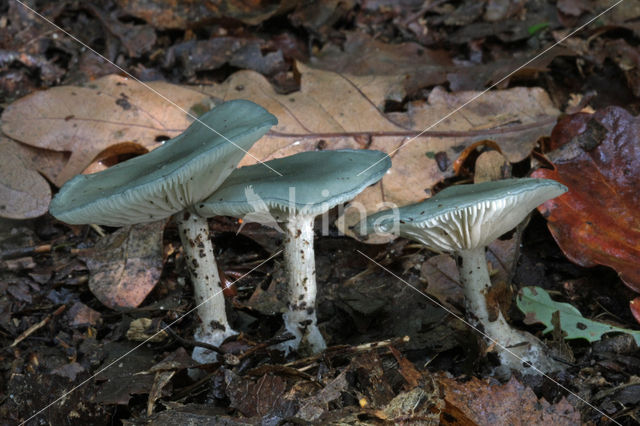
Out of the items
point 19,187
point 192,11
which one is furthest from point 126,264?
point 192,11

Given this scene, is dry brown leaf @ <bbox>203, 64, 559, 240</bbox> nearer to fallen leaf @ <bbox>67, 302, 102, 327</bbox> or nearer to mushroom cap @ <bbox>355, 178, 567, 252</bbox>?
mushroom cap @ <bbox>355, 178, 567, 252</bbox>

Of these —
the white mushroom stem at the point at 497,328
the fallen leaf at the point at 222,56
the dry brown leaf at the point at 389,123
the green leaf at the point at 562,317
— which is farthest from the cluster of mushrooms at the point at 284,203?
the fallen leaf at the point at 222,56

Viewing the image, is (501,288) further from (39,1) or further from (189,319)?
(39,1)

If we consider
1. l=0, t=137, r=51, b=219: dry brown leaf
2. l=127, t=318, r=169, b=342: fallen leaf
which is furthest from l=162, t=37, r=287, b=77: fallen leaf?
l=127, t=318, r=169, b=342: fallen leaf

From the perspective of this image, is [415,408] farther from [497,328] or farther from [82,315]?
[82,315]

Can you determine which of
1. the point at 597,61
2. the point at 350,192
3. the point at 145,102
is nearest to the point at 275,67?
the point at 145,102

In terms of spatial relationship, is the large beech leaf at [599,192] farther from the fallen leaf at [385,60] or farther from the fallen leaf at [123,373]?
the fallen leaf at [123,373]
